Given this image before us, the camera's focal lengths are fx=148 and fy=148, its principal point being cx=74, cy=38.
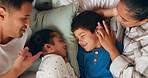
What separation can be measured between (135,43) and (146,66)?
21cm

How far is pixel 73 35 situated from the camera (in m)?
1.42

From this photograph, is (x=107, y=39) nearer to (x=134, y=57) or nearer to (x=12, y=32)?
(x=134, y=57)

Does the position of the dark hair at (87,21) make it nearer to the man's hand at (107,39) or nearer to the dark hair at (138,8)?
the man's hand at (107,39)

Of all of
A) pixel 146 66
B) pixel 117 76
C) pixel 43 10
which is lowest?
pixel 117 76

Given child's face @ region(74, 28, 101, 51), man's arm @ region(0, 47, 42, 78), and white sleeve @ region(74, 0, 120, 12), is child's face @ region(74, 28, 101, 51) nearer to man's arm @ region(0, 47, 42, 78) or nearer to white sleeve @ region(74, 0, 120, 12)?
white sleeve @ region(74, 0, 120, 12)

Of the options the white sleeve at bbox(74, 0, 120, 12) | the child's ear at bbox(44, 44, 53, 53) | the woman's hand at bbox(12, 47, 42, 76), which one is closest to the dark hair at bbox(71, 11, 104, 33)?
the white sleeve at bbox(74, 0, 120, 12)

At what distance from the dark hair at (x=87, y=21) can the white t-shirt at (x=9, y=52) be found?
453 millimetres

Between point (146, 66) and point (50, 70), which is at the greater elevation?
point (146, 66)

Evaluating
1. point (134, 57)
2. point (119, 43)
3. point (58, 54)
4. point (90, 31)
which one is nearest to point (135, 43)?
point (134, 57)

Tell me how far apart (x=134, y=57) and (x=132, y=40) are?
141 mm

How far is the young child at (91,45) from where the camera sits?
1.33 meters

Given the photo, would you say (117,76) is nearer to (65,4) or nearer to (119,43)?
(119,43)

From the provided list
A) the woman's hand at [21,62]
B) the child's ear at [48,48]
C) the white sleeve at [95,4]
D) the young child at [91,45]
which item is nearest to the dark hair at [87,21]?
the young child at [91,45]

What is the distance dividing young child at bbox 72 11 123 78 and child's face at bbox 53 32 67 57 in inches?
5.9
